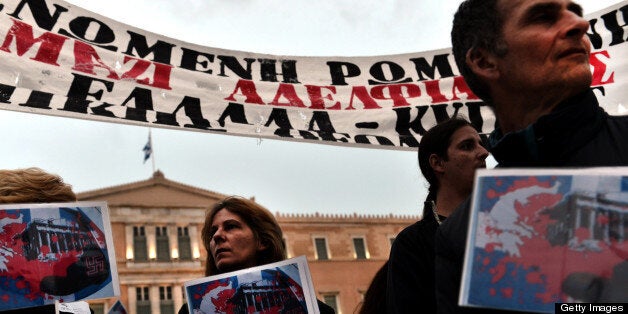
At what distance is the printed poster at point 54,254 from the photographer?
7.20ft

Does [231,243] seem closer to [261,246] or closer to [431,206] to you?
[261,246]

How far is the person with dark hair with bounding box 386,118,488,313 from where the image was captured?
2.19 m

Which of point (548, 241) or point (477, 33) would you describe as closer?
point (548, 241)

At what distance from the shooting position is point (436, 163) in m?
3.00

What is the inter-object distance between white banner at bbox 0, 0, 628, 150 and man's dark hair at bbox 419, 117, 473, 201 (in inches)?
32.2

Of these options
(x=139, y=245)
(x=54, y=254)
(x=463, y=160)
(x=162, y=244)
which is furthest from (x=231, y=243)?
(x=162, y=244)

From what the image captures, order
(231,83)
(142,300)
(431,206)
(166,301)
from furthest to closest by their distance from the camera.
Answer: (166,301), (142,300), (231,83), (431,206)

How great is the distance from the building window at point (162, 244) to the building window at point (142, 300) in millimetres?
1568

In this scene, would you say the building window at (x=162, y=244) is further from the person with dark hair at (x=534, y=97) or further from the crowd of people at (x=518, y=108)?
the person with dark hair at (x=534, y=97)

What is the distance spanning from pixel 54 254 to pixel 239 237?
1.46 metres

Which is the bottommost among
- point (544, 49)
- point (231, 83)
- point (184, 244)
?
point (544, 49)

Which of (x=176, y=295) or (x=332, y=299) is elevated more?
(x=176, y=295)

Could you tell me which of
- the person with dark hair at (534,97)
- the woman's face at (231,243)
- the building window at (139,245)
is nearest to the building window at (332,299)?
the building window at (139,245)

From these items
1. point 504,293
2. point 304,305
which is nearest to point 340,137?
point 304,305
